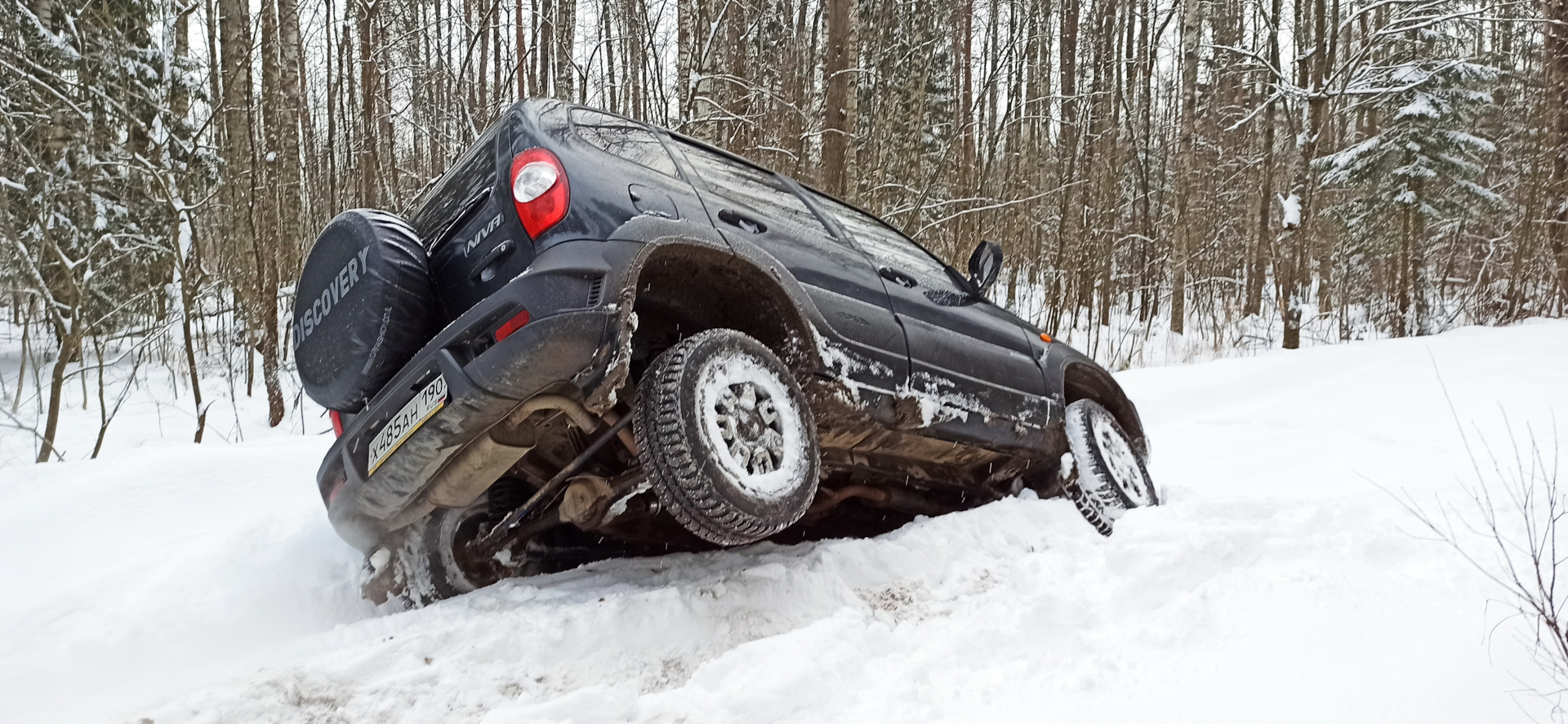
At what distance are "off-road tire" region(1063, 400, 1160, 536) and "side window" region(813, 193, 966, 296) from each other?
875 millimetres

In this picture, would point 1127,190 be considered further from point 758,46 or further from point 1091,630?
point 1091,630

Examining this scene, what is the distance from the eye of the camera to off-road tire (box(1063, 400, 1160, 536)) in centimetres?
370

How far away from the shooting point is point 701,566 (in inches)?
119

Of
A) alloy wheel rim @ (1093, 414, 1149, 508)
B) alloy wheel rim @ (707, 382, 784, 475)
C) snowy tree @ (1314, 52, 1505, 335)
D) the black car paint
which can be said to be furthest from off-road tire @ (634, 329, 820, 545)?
snowy tree @ (1314, 52, 1505, 335)

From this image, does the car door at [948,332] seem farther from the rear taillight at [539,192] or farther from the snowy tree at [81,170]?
the snowy tree at [81,170]

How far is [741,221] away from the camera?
2908 millimetres

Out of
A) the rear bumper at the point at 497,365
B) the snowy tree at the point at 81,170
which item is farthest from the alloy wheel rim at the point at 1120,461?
the snowy tree at the point at 81,170

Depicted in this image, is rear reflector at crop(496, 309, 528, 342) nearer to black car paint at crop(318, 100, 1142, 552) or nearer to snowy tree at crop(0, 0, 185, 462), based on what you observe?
black car paint at crop(318, 100, 1142, 552)

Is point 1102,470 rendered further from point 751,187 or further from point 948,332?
point 751,187

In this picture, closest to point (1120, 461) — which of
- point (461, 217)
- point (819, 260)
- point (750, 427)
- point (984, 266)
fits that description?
point (984, 266)

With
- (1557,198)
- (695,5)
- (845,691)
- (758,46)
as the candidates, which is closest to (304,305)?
(845,691)

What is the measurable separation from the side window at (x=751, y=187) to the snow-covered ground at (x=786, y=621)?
1.25m

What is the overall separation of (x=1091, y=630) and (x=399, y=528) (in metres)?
2.17

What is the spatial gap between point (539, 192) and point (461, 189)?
0.55 m
